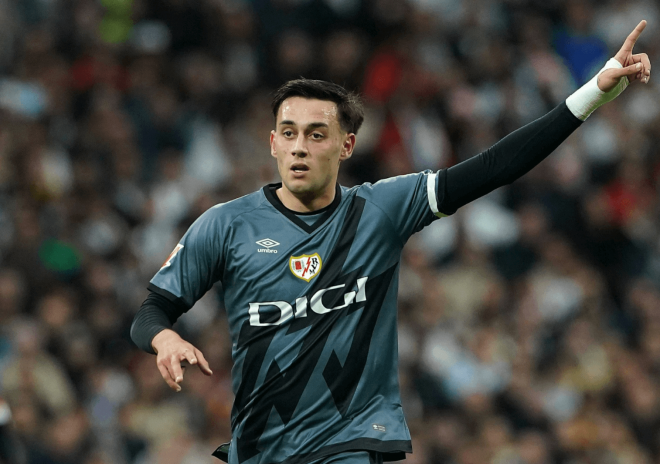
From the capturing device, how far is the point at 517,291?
12.2 m

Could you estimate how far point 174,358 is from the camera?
4.47m

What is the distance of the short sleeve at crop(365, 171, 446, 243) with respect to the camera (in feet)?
17.3

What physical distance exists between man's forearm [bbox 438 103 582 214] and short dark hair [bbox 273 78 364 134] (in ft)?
2.36

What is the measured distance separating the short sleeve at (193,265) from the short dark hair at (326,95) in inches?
30.2

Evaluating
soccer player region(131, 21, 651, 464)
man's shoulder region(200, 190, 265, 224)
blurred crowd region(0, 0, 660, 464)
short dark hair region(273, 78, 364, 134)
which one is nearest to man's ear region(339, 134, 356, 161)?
short dark hair region(273, 78, 364, 134)

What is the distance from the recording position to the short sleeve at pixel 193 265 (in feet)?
16.8

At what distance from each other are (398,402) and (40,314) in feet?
20.2

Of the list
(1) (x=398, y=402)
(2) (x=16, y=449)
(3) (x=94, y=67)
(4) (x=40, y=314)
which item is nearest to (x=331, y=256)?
(1) (x=398, y=402)

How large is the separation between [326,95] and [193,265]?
3.69 ft

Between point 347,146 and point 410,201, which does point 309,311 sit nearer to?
point 410,201

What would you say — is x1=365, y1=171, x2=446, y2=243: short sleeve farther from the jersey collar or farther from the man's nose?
the man's nose

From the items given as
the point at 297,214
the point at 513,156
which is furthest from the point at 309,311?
the point at 513,156

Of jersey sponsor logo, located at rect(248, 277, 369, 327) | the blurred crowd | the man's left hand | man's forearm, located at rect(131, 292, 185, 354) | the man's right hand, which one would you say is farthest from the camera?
the blurred crowd

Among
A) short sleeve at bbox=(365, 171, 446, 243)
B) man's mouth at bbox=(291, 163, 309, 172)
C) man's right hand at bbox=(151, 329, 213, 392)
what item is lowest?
man's right hand at bbox=(151, 329, 213, 392)
